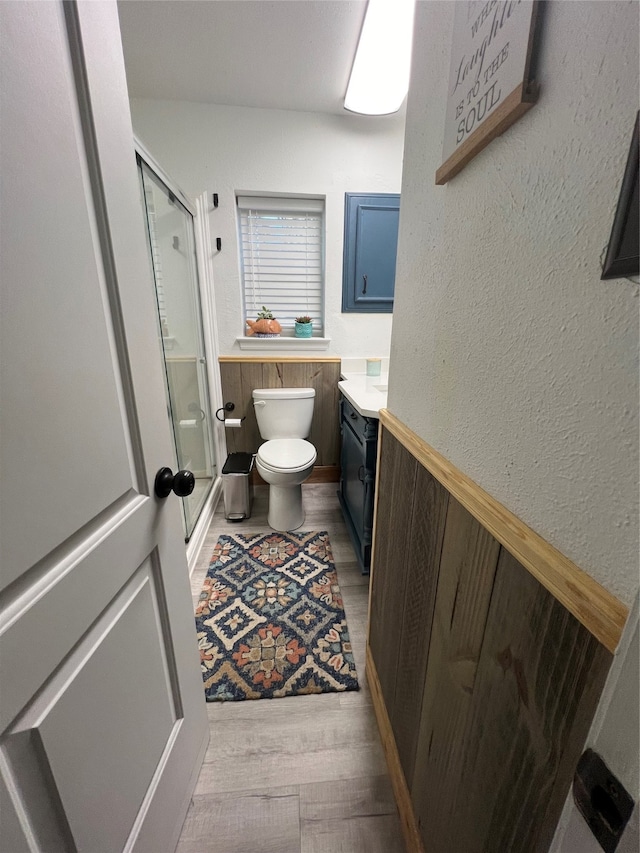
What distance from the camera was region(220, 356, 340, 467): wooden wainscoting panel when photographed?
2.29m

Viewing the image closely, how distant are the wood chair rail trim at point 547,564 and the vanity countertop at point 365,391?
844 millimetres

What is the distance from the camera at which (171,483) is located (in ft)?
2.35

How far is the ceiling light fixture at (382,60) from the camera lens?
4.14 feet

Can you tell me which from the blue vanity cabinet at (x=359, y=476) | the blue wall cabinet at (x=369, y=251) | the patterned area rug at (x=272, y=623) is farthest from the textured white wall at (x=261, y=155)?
the patterned area rug at (x=272, y=623)

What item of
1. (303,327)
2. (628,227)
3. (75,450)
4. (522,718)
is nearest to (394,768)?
(522,718)

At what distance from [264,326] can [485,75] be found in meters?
1.89

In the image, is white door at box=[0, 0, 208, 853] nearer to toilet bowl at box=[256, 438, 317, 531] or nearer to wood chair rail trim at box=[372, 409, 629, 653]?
wood chair rail trim at box=[372, 409, 629, 653]

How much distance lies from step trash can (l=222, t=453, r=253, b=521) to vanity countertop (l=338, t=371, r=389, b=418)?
797mm

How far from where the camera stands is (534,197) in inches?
15.9

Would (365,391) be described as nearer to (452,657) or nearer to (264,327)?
(264,327)

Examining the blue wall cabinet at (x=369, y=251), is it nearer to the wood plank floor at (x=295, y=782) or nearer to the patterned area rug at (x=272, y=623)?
the patterned area rug at (x=272, y=623)

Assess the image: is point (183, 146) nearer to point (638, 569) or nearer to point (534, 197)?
point (534, 197)

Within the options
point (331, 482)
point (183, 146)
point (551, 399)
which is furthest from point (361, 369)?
point (551, 399)

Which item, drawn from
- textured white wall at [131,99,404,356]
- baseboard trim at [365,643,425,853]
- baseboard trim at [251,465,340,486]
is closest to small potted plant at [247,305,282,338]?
textured white wall at [131,99,404,356]
